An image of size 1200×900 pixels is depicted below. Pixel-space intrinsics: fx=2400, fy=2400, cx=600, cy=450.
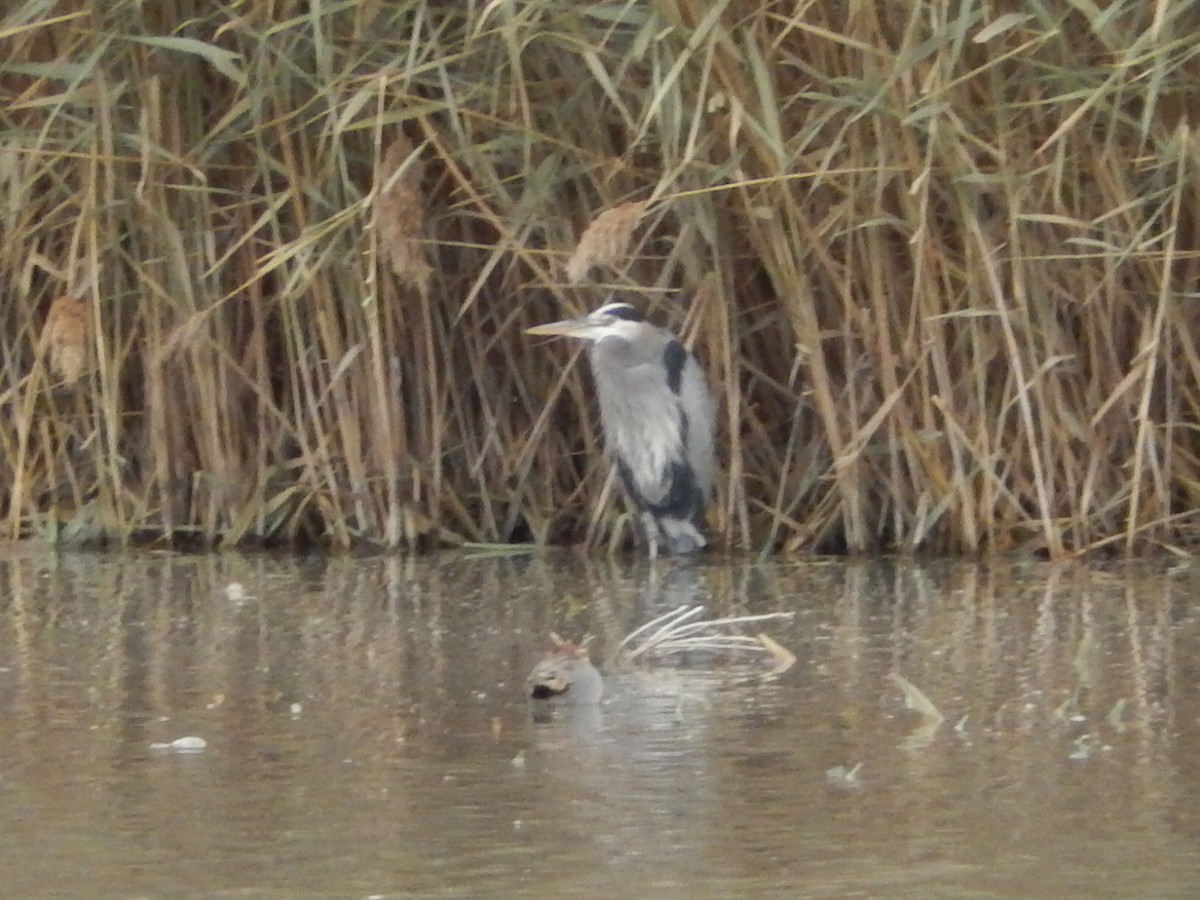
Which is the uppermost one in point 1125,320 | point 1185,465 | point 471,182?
point 471,182

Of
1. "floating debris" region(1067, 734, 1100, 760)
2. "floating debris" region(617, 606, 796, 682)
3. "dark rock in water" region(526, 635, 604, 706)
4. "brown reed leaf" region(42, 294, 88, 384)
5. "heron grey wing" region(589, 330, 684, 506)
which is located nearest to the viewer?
"floating debris" region(1067, 734, 1100, 760)

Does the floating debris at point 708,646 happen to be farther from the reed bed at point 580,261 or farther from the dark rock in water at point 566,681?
the reed bed at point 580,261

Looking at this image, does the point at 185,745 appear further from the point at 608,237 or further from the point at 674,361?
the point at 674,361

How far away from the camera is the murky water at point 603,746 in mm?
2145

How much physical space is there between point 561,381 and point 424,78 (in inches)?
29.5

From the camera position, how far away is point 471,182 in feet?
15.9

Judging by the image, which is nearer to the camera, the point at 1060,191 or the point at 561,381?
the point at 1060,191

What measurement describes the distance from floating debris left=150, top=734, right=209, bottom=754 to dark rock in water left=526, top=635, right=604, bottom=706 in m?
0.43

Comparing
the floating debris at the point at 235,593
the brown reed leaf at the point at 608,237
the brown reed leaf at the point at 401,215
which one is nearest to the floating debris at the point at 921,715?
the brown reed leaf at the point at 608,237

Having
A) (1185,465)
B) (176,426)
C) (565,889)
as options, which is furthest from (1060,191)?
(565,889)

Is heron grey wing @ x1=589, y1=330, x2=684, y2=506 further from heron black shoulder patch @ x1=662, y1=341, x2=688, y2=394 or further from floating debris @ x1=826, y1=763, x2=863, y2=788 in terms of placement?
floating debris @ x1=826, y1=763, x2=863, y2=788

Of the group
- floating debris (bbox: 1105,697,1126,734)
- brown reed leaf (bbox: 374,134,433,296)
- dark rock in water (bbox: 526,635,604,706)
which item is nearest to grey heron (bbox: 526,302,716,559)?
brown reed leaf (bbox: 374,134,433,296)

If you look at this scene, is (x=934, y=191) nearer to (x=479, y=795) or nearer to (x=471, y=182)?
(x=471, y=182)

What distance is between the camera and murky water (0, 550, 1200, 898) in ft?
7.04
